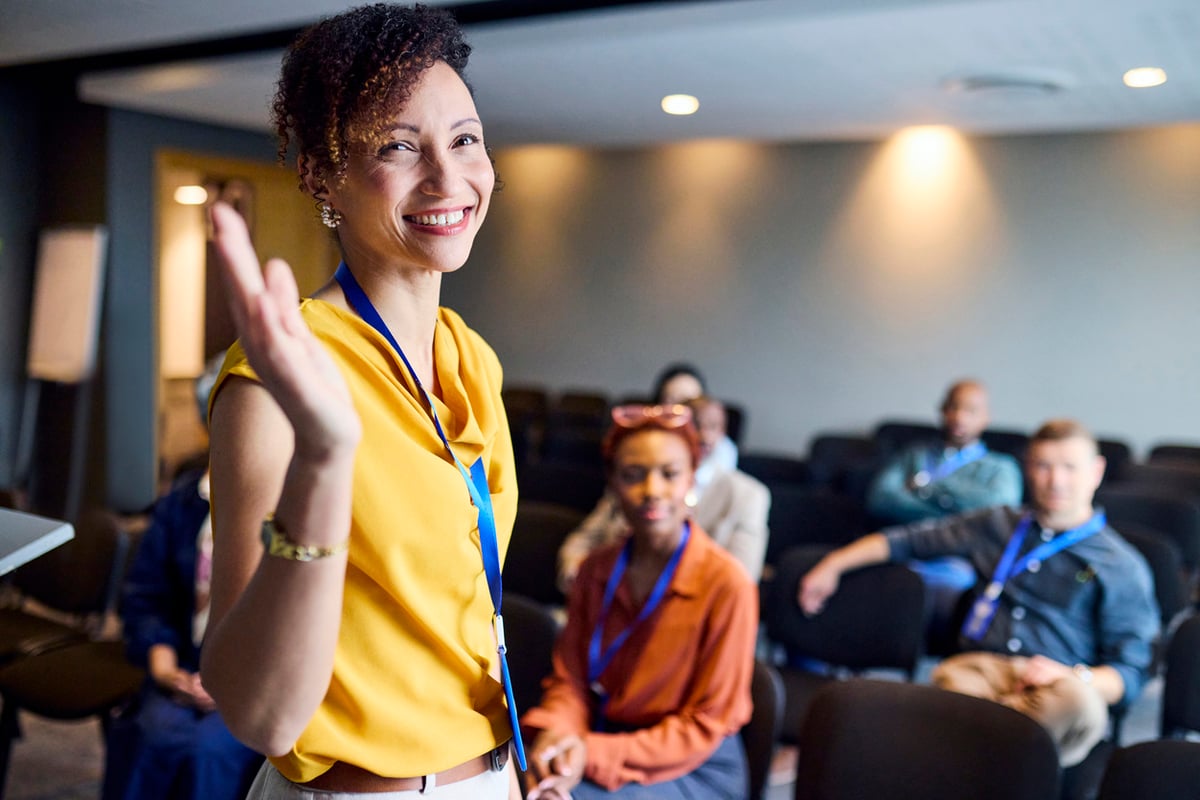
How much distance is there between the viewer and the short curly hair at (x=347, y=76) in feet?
2.96

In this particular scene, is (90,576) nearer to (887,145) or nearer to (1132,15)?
(1132,15)

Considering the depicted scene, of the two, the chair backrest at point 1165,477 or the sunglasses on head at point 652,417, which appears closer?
the sunglasses on head at point 652,417

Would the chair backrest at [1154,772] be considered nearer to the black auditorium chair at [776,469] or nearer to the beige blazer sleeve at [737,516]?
the beige blazer sleeve at [737,516]

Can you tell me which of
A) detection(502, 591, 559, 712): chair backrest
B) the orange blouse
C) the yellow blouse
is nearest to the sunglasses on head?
the orange blouse

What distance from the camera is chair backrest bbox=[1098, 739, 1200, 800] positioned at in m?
1.82

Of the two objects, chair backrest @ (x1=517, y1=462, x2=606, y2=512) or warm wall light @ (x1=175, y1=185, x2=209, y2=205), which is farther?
warm wall light @ (x1=175, y1=185, x2=209, y2=205)

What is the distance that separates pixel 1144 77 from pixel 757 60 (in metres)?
2.16

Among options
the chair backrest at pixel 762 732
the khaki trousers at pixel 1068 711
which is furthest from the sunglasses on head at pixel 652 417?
the khaki trousers at pixel 1068 711

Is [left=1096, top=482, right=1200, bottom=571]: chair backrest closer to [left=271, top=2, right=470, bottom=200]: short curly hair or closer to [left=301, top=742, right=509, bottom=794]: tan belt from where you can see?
[left=301, top=742, right=509, bottom=794]: tan belt

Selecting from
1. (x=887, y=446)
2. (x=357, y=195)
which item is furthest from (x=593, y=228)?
(x=357, y=195)

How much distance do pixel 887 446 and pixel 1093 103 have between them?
8.74ft

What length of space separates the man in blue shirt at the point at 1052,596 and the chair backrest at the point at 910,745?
0.75 m

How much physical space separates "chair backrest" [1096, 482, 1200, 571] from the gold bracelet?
461cm

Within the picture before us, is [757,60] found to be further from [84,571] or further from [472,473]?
[472,473]
